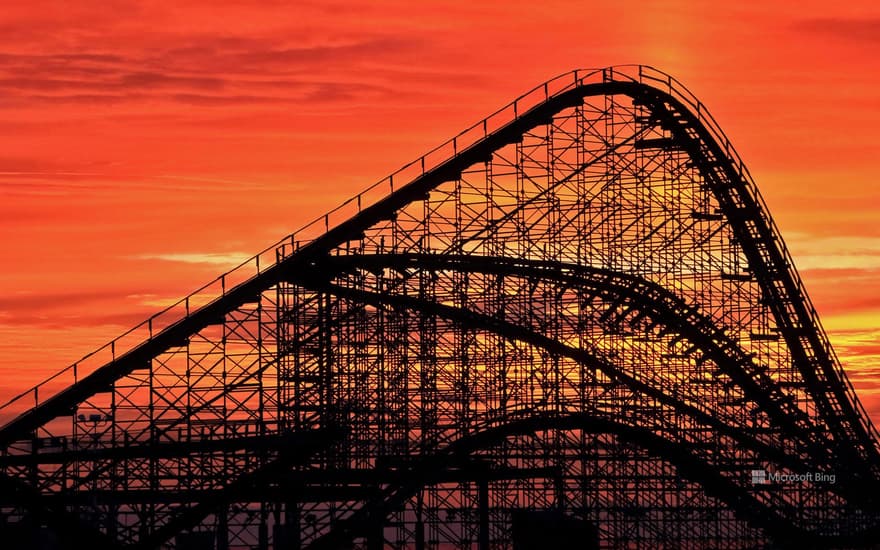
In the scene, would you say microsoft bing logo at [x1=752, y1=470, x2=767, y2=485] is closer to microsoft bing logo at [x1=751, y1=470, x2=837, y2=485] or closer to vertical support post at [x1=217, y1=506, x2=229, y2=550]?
microsoft bing logo at [x1=751, y1=470, x2=837, y2=485]

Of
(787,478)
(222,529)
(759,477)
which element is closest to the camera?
(222,529)

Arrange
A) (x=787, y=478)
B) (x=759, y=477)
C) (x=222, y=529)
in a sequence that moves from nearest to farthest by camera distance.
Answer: (x=222, y=529) < (x=787, y=478) < (x=759, y=477)

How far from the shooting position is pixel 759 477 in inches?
1511

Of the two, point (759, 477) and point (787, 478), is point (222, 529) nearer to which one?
point (759, 477)

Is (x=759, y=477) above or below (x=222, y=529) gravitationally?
above

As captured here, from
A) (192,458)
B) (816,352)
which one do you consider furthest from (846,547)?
(192,458)

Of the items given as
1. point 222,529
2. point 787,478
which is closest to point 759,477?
point 787,478

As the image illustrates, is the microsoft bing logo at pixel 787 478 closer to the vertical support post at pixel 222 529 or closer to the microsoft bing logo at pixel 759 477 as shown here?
the microsoft bing logo at pixel 759 477

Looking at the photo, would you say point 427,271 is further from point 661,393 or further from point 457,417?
point 661,393

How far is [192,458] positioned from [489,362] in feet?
29.2

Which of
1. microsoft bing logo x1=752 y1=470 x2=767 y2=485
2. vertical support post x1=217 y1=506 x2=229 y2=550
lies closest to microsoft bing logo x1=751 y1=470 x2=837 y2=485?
microsoft bing logo x1=752 y1=470 x2=767 y2=485

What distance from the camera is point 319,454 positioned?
117 ft

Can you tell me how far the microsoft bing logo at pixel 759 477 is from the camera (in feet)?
125

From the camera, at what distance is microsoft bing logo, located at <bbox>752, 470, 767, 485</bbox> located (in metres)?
38.2
